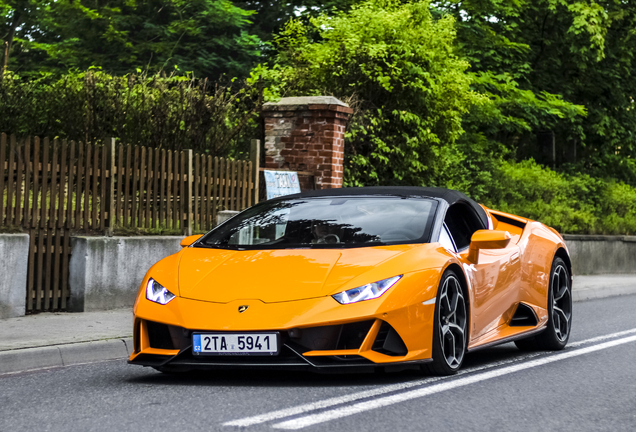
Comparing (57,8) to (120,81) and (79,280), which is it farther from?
(79,280)

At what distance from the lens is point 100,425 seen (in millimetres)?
4586

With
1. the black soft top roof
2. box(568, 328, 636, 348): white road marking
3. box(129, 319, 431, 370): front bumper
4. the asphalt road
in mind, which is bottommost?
box(568, 328, 636, 348): white road marking

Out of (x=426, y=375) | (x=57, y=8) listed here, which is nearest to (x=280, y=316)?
(x=426, y=375)

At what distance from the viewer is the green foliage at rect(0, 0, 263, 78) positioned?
28.5 metres

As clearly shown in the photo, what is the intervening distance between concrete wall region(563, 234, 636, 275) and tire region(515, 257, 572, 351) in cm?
1146

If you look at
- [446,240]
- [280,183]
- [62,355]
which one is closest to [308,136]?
[280,183]

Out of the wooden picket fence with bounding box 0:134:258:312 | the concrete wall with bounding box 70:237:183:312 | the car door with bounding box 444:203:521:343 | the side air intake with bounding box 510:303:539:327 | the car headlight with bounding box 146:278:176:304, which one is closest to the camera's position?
the car headlight with bounding box 146:278:176:304

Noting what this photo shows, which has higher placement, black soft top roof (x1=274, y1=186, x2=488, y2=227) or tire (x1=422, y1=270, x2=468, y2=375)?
black soft top roof (x1=274, y1=186, x2=488, y2=227)

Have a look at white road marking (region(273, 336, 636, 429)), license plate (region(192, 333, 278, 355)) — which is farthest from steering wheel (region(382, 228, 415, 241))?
license plate (region(192, 333, 278, 355))

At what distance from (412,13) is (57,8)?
16.6 m

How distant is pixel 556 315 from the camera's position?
8031 mm

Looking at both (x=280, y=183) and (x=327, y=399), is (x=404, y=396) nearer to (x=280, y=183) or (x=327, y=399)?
(x=327, y=399)

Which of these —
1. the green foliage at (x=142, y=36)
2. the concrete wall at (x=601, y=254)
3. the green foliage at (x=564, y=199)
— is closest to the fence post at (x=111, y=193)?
the green foliage at (x=564, y=199)

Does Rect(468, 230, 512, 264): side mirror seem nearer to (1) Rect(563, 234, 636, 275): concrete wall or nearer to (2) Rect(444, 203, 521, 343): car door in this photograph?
(2) Rect(444, 203, 521, 343): car door
